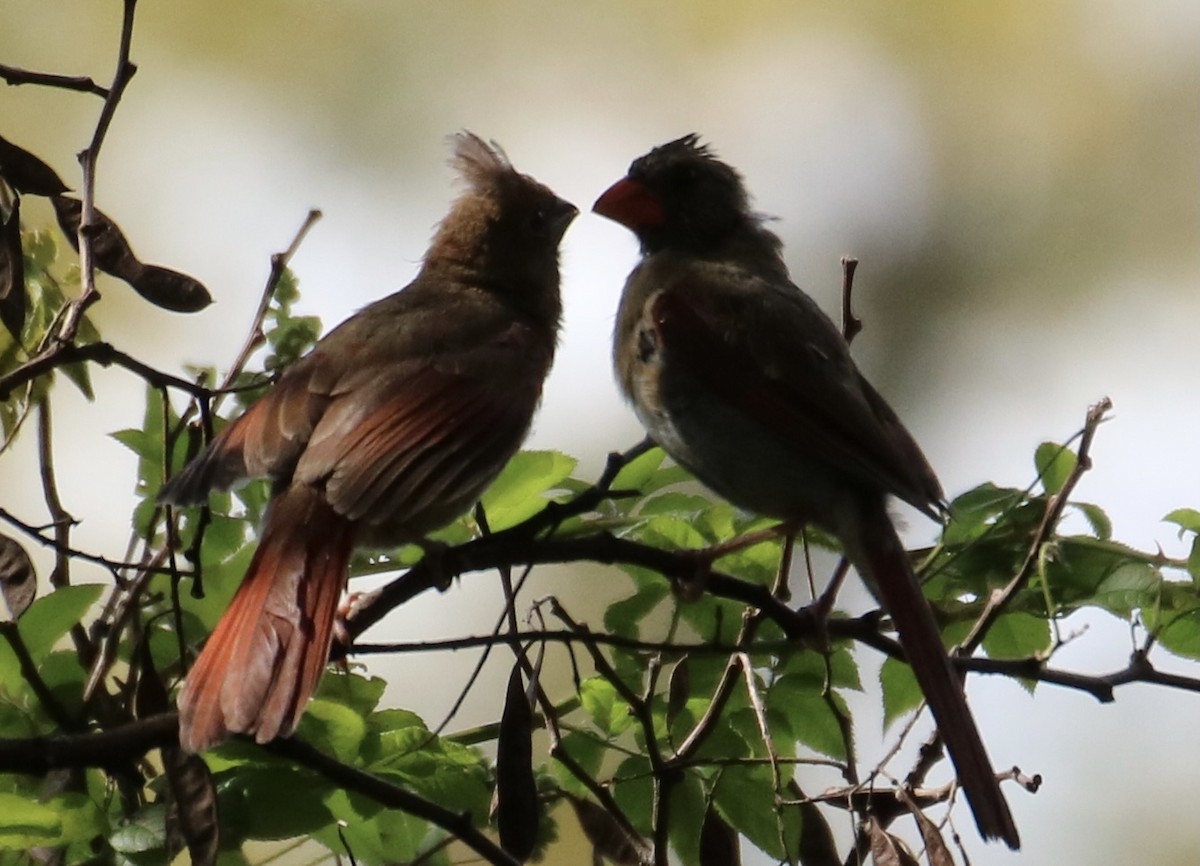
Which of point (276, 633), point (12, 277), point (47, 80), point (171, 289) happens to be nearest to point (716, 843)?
point (276, 633)

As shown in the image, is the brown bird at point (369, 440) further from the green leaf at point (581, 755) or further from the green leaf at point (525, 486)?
the green leaf at point (581, 755)

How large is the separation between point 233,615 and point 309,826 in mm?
305

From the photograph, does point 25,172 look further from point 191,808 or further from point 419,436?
point 191,808

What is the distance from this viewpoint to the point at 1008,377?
7.23 meters

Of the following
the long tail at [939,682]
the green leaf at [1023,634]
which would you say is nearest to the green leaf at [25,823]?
the long tail at [939,682]

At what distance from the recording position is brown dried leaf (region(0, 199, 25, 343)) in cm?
202

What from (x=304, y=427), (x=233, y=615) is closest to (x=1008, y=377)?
(x=304, y=427)

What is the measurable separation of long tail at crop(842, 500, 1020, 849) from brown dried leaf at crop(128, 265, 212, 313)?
973 mm

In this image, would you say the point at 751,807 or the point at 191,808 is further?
the point at 751,807

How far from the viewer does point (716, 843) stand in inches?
82.4

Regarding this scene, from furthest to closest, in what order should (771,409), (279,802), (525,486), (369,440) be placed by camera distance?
(771,409), (369,440), (525,486), (279,802)

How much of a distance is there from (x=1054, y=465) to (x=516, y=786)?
0.82 metres

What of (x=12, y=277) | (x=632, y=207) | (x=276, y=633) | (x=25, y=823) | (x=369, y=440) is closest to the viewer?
(x=25, y=823)

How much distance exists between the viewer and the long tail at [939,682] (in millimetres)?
1896
